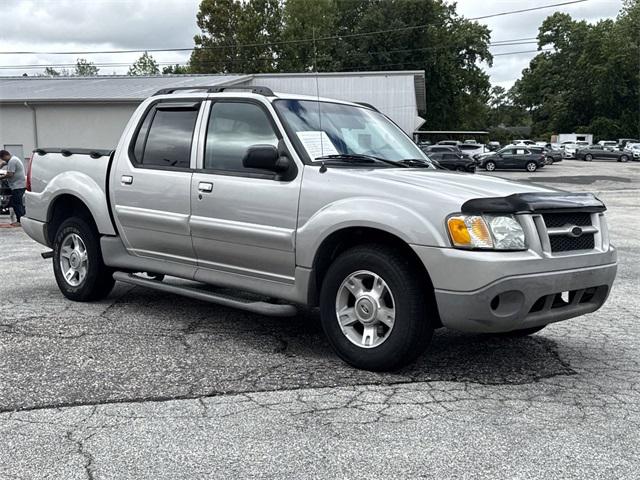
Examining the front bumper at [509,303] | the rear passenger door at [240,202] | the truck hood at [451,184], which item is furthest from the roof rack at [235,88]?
the front bumper at [509,303]

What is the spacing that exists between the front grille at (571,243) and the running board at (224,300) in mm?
1792

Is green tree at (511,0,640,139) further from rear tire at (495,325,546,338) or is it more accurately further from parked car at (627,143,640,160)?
rear tire at (495,325,546,338)

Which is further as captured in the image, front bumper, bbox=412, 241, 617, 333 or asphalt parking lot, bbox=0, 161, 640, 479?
front bumper, bbox=412, 241, 617, 333

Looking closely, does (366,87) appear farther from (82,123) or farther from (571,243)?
(571,243)

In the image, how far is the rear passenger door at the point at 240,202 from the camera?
17.4 feet

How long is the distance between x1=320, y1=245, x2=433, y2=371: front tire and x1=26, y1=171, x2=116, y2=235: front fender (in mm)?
2581

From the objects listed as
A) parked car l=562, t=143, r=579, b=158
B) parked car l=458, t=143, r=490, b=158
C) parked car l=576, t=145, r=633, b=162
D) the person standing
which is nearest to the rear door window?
the person standing

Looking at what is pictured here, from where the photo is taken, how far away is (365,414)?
411 centimetres

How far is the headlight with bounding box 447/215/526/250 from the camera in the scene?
4.43 m

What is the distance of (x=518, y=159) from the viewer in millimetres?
46406

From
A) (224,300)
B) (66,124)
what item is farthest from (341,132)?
(66,124)

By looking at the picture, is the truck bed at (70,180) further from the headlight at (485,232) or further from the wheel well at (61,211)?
the headlight at (485,232)

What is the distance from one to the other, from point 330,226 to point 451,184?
84cm

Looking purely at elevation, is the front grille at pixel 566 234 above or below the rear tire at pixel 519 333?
above
